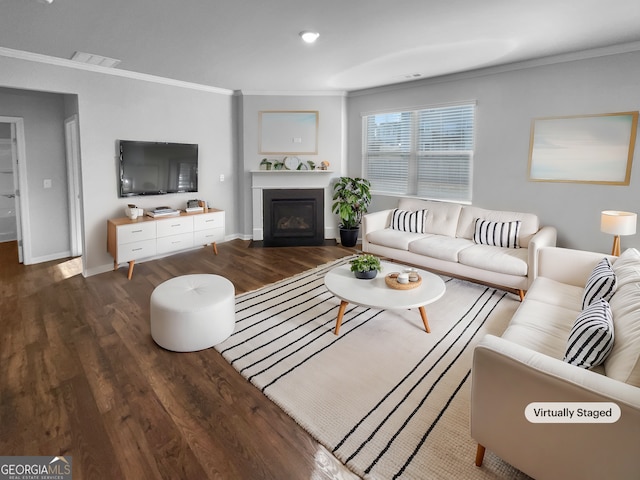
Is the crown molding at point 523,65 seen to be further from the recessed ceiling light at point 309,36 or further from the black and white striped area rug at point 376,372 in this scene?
the black and white striped area rug at point 376,372

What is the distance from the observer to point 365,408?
7.11 ft

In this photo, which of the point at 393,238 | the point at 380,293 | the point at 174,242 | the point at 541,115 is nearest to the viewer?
the point at 380,293

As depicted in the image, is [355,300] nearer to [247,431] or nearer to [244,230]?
[247,431]

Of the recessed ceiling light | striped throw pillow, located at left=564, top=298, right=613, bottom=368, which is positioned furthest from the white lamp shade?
the recessed ceiling light

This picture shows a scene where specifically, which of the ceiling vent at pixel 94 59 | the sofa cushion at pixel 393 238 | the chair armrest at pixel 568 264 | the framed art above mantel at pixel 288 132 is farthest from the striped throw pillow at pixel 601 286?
the ceiling vent at pixel 94 59

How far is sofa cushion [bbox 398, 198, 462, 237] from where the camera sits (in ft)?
15.7

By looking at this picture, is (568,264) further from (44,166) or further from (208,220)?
(44,166)

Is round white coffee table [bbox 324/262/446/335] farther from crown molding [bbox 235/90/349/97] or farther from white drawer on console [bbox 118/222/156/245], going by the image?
crown molding [bbox 235/90/349/97]

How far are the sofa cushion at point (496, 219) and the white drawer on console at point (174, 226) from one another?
3.71 metres

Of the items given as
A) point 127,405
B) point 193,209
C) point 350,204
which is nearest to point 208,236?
point 193,209

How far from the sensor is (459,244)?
14.1 feet

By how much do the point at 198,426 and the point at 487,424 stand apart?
1.50 metres

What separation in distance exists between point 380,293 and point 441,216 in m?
2.34

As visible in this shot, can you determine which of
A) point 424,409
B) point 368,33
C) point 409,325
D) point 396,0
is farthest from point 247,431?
point 368,33
